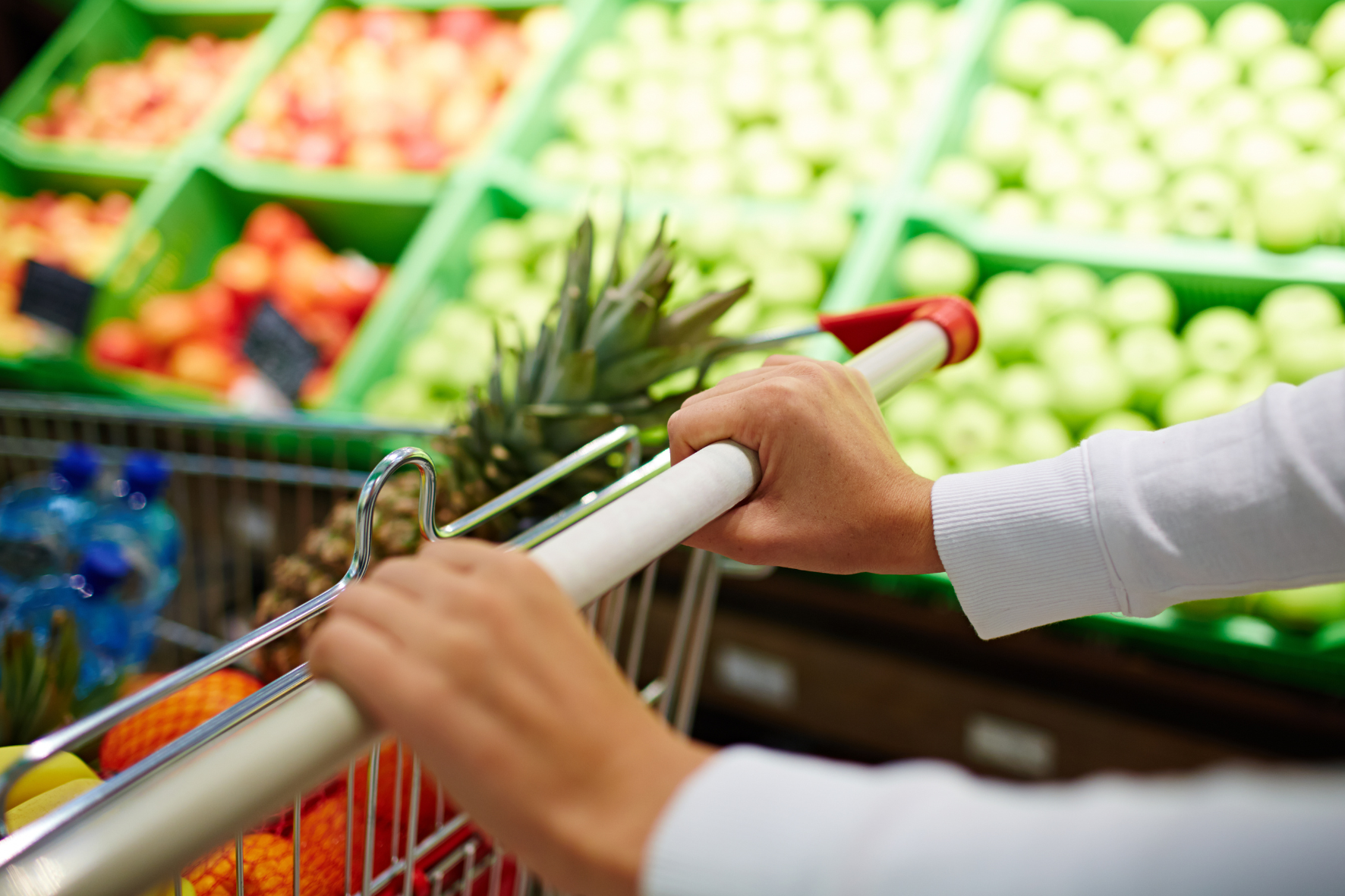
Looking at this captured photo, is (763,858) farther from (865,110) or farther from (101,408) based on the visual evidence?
(865,110)

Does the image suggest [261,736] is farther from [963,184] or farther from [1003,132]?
[1003,132]

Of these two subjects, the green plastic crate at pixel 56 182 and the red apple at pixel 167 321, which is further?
the green plastic crate at pixel 56 182

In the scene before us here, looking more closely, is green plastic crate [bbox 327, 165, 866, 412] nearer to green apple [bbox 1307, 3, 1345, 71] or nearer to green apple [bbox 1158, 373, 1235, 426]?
green apple [bbox 1158, 373, 1235, 426]

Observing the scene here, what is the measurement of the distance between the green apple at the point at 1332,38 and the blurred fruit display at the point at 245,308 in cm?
234

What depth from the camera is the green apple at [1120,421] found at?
1.64 meters

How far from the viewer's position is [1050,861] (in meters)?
0.29

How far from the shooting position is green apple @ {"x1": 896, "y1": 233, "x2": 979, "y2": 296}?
6.03 ft

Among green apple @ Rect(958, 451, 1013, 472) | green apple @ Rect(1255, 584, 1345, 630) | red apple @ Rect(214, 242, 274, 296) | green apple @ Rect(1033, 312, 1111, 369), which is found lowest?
green apple @ Rect(1255, 584, 1345, 630)

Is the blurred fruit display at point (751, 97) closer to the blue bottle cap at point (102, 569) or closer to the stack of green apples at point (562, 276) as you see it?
the stack of green apples at point (562, 276)

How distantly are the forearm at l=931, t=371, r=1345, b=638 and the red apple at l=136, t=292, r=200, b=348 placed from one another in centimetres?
228

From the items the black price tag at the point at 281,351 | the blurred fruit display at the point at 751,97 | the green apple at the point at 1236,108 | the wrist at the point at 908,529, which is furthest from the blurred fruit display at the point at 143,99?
the wrist at the point at 908,529

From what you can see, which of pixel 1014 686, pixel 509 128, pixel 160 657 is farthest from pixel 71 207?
pixel 1014 686

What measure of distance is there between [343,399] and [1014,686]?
1.49 metres

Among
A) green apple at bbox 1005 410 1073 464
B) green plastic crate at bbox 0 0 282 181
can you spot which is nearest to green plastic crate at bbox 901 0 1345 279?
green apple at bbox 1005 410 1073 464
